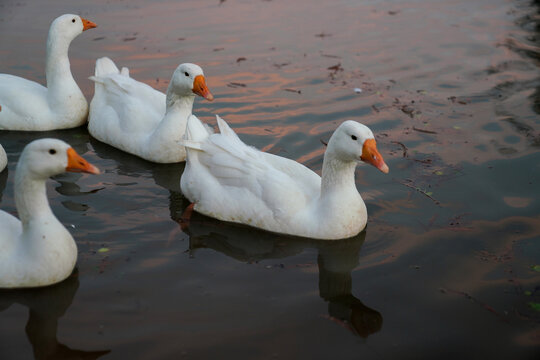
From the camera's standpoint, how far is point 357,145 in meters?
5.66

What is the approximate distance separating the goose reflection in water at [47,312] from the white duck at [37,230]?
0.29 ft

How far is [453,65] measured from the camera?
34.0ft

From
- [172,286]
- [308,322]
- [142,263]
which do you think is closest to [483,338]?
[308,322]

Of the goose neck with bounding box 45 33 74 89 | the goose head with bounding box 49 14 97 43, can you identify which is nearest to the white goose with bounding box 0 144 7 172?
the goose neck with bounding box 45 33 74 89

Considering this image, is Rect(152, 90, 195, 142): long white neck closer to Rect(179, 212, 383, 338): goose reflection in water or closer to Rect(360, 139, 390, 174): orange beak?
Rect(179, 212, 383, 338): goose reflection in water

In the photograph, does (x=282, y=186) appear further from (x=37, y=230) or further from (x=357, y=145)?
(x=37, y=230)

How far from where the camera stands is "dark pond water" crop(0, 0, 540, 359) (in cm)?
476

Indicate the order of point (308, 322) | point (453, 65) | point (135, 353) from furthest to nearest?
point (453, 65)
point (308, 322)
point (135, 353)

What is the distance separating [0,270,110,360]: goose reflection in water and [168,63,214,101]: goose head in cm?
271

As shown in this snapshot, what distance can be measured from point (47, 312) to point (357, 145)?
10.1 ft

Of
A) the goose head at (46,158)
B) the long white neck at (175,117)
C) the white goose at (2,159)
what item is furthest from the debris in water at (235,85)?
the goose head at (46,158)

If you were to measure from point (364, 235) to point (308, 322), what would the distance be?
4.85 feet

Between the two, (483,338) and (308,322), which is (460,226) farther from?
(308,322)

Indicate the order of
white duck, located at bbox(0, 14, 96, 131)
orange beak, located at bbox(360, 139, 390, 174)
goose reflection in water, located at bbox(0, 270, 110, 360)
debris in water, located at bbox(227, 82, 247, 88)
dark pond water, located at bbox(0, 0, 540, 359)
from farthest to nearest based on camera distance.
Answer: debris in water, located at bbox(227, 82, 247, 88) < white duck, located at bbox(0, 14, 96, 131) < orange beak, located at bbox(360, 139, 390, 174) < dark pond water, located at bbox(0, 0, 540, 359) < goose reflection in water, located at bbox(0, 270, 110, 360)
